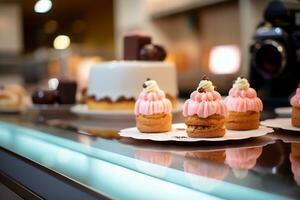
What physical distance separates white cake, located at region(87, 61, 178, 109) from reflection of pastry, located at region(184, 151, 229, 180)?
589mm

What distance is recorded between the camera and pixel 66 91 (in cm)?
138

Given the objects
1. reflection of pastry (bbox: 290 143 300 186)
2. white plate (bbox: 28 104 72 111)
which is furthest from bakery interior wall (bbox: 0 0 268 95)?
white plate (bbox: 28 104 72 111)

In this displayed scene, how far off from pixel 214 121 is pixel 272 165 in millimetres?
161

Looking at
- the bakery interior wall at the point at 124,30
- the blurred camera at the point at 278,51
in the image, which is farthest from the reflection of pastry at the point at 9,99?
the blurred camera at the point at 278,51

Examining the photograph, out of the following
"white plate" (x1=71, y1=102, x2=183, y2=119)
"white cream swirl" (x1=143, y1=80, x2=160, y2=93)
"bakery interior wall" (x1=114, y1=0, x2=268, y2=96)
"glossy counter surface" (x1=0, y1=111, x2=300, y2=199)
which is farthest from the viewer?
"bakery interior wall" (x1=114, y1=0, x2=268, y2=96)

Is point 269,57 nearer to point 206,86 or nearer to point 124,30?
point 206,86

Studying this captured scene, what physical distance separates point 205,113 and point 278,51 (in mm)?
635

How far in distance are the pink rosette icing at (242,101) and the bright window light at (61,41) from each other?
13.6ft

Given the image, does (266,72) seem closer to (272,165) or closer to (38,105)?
(38,105)

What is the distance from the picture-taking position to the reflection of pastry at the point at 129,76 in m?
1.10

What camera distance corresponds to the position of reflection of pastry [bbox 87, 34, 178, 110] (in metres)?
1.10

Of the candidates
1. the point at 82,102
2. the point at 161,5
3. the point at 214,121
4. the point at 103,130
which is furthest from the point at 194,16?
the point at 214,121

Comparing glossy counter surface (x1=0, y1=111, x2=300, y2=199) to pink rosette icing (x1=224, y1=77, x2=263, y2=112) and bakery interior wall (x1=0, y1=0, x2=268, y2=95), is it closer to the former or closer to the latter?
pink rosette icing (x1=224, y1=77, x2=263, y2=112)

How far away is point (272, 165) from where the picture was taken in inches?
17.5
